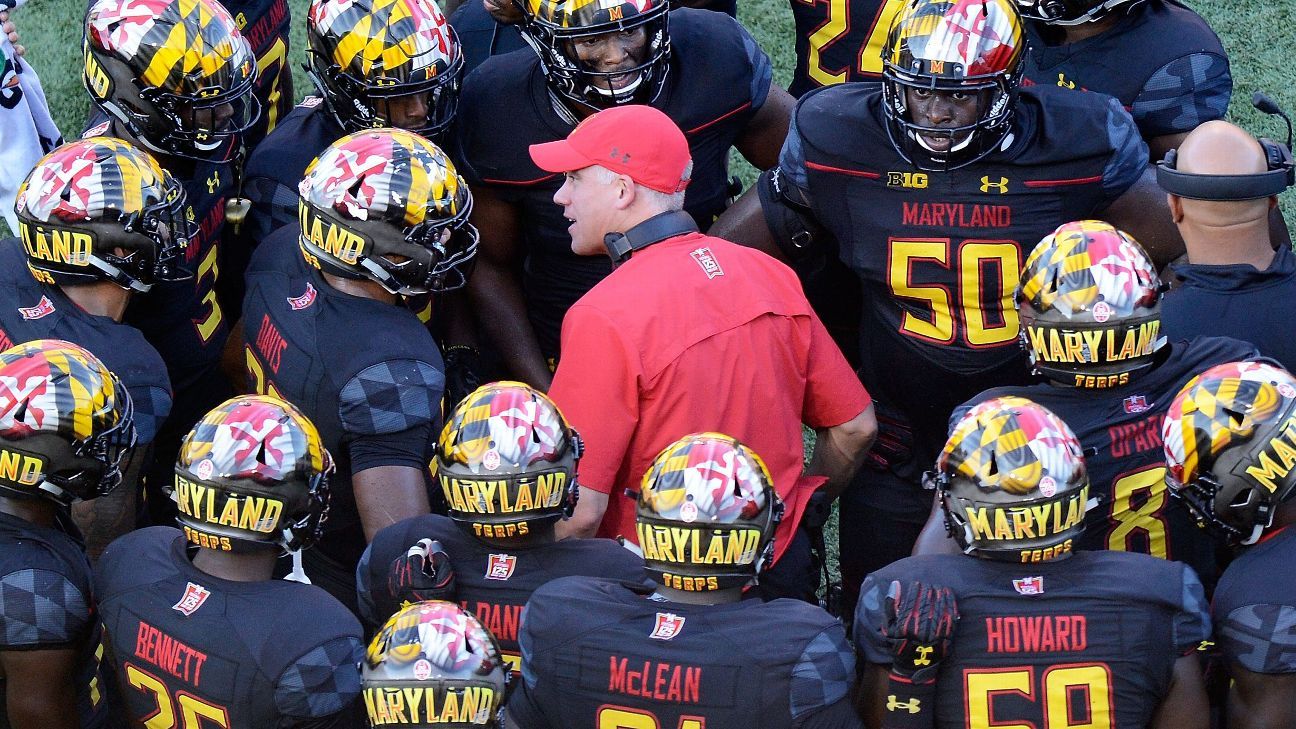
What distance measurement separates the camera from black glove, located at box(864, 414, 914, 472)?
4.55m

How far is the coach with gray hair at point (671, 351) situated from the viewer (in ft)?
12.3

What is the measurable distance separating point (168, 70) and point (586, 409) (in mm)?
1547

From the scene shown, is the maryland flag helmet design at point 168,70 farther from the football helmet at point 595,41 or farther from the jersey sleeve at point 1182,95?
the jersey sleeve at point 1182,95

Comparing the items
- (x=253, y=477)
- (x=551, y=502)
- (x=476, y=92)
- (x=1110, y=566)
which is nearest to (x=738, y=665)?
(x=551, y=502)

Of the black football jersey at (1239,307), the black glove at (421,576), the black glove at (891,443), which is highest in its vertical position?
the black football jersey at (1239,307)

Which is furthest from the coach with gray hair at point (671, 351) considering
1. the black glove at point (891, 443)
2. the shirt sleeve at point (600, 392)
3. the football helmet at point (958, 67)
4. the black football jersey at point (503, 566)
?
the football helmet at point (958, 67)

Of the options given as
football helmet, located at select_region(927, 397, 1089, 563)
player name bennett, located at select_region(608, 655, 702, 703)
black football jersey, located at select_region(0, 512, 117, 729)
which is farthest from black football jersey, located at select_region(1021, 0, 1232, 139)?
black football jersey, located at select_region(0, 512, 117, 729)

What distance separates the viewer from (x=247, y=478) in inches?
129

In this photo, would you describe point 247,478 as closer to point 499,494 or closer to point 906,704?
point 499,494

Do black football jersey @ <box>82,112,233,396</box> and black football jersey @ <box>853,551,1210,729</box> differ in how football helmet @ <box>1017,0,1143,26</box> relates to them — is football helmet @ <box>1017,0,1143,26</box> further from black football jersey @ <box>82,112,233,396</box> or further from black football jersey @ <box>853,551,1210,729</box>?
black football jersey @ <box>82,112,233,396</box>

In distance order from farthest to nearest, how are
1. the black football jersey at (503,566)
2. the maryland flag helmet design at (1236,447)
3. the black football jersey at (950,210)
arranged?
the black football jersey at (950,210), the black football jersey at (503,566), the maryland flag helmet design at (1236,447)

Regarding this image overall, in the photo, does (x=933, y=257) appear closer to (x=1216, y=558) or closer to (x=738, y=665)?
(x=1216, y=558)

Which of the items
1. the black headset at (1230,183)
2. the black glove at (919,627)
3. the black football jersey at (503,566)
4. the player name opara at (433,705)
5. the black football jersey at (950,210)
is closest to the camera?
the player name opara at (433,705)

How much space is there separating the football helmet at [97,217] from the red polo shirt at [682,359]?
1.12 metres
